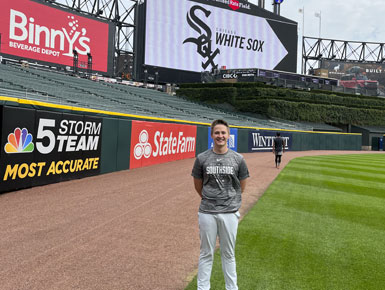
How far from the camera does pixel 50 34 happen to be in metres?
28.5

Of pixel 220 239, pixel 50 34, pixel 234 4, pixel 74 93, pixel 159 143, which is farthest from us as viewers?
pixel 234 4

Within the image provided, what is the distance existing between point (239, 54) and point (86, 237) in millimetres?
50485

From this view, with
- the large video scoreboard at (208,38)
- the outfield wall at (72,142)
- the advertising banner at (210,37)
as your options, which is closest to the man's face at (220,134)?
the outfield wall at (72,142)

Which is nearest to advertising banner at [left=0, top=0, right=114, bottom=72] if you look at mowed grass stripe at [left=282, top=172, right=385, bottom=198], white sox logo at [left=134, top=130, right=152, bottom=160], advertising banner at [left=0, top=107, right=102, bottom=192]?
white sox logo at [left=134, top=130, right=152, bottom=160]

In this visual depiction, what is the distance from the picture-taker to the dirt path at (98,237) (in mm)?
4117

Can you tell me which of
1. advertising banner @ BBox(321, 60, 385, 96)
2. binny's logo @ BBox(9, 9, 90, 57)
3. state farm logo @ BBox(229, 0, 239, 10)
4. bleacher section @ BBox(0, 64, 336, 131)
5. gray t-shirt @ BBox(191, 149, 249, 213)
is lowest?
gray t-shirt @ BBox(191, 149, 249, 213)

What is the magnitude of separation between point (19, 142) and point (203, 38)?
1695 inches

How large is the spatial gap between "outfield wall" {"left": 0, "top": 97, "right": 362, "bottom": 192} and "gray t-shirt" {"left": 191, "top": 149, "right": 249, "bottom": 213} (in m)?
6.82

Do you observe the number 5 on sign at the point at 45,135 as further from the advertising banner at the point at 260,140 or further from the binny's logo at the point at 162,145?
the advertising banner at the point at 260,140

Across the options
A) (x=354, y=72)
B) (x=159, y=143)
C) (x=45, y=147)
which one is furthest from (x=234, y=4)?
(x=45, y=147)

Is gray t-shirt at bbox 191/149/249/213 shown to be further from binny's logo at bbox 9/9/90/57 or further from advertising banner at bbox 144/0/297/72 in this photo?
advertising banner at bbox 144/0/297/72

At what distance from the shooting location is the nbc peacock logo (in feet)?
28.0

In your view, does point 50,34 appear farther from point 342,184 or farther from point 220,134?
point 220,134

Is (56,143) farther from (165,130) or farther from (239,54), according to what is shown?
(239,54)
